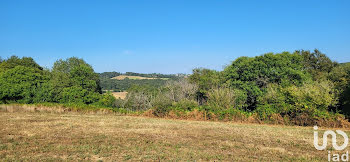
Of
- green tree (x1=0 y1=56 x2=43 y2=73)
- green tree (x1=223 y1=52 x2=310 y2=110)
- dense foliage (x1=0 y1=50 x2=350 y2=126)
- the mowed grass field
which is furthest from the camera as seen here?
green tree (x1=0 y1=56 x2=43 y2=73)

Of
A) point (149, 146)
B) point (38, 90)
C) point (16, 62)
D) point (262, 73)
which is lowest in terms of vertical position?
point (149, 146)

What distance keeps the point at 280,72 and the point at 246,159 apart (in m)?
25.7

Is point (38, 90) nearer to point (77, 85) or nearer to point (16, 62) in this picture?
point (77, 85)

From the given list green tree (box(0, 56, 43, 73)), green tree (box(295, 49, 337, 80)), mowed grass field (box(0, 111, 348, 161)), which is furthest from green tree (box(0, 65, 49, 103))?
green tree (box(295, 49, 337, 80))

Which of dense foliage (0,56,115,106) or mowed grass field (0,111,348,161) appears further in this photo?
dense foliage (0,56,115,106)

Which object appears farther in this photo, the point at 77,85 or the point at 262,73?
the point at 77,85

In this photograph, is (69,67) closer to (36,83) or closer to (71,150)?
(36,83)

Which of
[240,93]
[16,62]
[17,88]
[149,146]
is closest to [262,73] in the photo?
[240,93]

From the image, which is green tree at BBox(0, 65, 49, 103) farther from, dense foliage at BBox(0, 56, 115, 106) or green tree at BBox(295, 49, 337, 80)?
green tree at BBox(295, 49, 337, 80)

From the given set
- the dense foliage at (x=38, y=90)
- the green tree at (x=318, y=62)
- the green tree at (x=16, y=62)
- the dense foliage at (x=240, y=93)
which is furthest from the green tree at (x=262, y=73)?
the green tree at (x=16, y=62)

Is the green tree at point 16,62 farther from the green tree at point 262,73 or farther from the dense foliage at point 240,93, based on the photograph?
the green tree at point 262,73

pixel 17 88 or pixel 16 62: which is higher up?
pixel 16 62

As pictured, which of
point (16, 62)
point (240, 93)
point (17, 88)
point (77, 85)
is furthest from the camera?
point (16, 62)

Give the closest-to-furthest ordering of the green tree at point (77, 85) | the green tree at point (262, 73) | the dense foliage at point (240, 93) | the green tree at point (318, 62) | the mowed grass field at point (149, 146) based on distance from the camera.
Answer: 1. the mowed grass field at point (149, 146)
2. the dense foliage at point (240, 93)
3. the green tree at point (77, 85)
4. the green tree at point (262, 73)
5. the green tree at point (318, 62)
